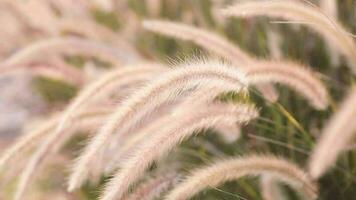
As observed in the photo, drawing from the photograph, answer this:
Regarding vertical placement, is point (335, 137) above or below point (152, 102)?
below

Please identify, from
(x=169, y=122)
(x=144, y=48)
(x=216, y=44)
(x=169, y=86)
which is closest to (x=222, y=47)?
(x=216, y=44)

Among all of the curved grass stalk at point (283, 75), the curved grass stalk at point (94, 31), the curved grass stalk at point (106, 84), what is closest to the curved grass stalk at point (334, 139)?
the curved grass stalk at point (283, 75)

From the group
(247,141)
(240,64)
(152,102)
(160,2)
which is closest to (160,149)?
(152,102)

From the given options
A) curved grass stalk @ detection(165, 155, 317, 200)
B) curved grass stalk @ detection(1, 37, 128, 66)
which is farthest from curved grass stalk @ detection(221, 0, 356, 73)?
curved grass stalk @ detection(1, 37, 128, 66)

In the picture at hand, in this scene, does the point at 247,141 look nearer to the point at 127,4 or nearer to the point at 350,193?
the point at 350,193

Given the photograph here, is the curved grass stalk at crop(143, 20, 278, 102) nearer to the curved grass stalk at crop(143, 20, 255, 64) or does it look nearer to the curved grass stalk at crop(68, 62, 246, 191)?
the curved grass stalk at crop(143, 20, 255, 64)

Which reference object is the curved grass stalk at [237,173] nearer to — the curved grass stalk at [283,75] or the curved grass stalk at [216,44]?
the curved grass stalk at [283,75]
